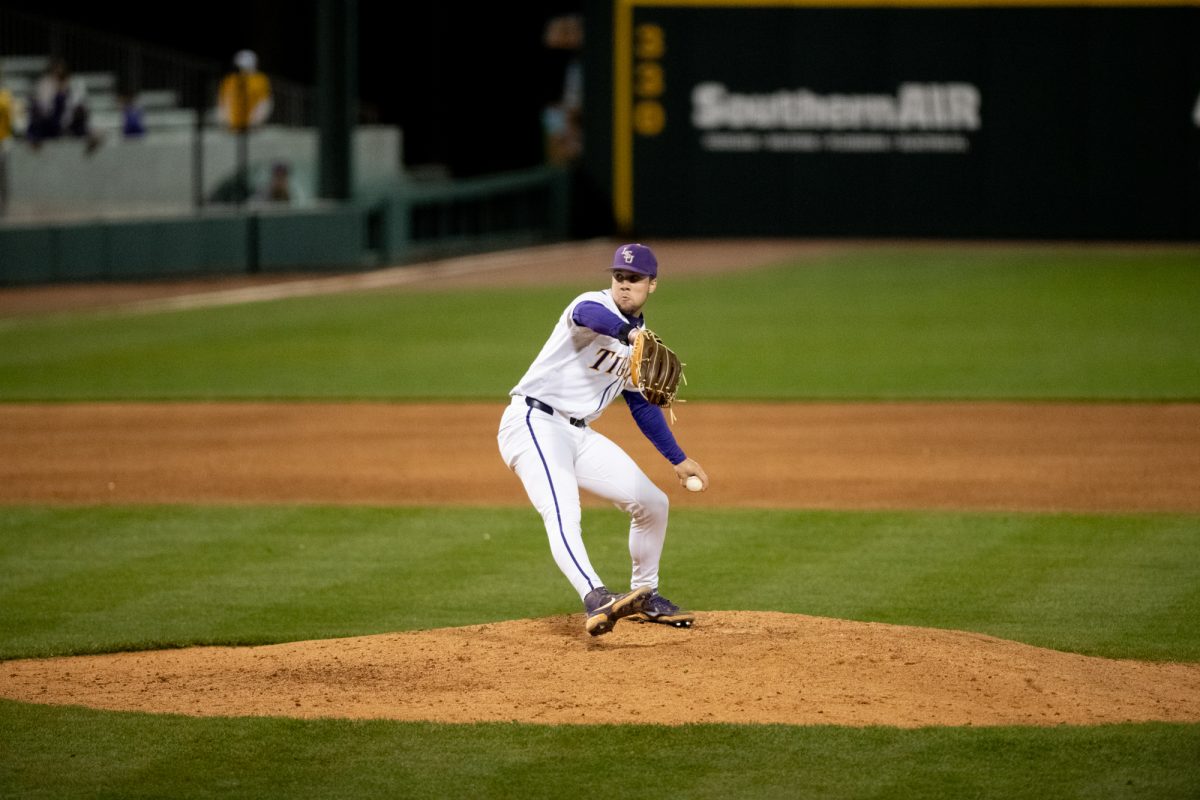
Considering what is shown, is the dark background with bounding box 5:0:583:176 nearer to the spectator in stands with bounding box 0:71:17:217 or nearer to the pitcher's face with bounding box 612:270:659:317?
the spectator in stands with bounding box 0:71:17:217

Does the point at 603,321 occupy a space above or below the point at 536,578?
above

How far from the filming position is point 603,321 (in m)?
6.40

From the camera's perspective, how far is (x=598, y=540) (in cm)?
950

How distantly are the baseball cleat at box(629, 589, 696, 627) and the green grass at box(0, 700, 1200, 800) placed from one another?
1.20 m

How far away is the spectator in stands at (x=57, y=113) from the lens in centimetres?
2581

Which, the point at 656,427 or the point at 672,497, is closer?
the point at 656,427

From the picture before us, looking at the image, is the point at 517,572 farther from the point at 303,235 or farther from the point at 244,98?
the point at 303,235

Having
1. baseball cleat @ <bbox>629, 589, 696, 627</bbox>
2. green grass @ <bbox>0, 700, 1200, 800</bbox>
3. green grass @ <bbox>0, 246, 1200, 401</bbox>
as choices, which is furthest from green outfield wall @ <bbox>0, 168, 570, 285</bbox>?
green grass @ <bbox>0, 700, 1200, 800</bbox>

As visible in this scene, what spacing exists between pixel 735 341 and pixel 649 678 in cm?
1223

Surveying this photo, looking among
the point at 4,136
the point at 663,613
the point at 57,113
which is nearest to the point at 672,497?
the point at 663,613

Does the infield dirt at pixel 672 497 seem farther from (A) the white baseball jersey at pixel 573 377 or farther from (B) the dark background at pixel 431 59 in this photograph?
(B) the dark background at pixel 431 59

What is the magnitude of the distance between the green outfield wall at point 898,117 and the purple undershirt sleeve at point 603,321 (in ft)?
79.0

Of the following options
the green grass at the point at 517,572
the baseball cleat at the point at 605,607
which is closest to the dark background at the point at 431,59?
the green grass at the point at 517,572

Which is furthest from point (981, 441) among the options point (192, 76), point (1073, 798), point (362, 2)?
point (362, 2)
